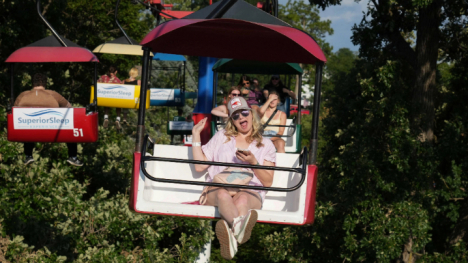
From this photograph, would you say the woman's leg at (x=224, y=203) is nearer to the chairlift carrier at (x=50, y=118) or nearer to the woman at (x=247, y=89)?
the chairlift carrier at (x=50, y=118)

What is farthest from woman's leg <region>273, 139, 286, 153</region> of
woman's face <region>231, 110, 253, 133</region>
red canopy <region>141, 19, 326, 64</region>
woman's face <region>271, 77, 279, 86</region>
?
woman's face <region>231, 110, 253, 133</region>

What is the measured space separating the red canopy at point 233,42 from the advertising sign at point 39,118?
1721mm

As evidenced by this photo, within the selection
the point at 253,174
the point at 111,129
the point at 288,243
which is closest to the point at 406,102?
the point at 288,243

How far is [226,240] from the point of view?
4.38 metres

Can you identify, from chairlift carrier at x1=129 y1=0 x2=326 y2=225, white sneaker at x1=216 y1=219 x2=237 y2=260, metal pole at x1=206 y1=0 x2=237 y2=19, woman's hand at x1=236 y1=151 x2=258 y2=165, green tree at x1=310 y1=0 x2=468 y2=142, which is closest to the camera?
white sneaker at x1=216 y1=219 x2=237 y2=260

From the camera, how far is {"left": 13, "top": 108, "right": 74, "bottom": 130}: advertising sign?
689 cm

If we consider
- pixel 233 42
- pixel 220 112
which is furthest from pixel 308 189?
pixel 220 112

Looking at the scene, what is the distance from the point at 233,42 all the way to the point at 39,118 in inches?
96.7

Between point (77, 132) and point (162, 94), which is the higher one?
point (162, 94)

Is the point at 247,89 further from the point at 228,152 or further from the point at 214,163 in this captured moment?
the point at 214,163

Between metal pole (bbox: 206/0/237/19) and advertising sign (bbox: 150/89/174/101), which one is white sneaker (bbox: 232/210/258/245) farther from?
advertising sign (bbox: 150/89/174/101)

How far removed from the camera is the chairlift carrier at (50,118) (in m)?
6.91

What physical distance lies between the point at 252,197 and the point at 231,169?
312 mm

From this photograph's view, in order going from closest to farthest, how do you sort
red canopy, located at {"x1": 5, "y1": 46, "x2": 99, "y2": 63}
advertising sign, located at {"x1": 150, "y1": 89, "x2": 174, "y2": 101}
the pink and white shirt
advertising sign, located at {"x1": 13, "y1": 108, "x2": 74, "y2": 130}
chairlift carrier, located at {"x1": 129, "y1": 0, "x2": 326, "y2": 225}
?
chairlift carrier, located at {"x1": 129, "y1": 0, "x2": 326, "y2": 225}, the pink and white shirt, advertising sign, located at {"x1": 13, "y1": 108, "x2": 74, "y2": 130}, red canopy, located at {"x1": 5, "y1": 46, "x2": 99, "y2": 63}, advertising sign, located at {"x1": 150, "y1": 89, "x2": 174, "y2": 101}
